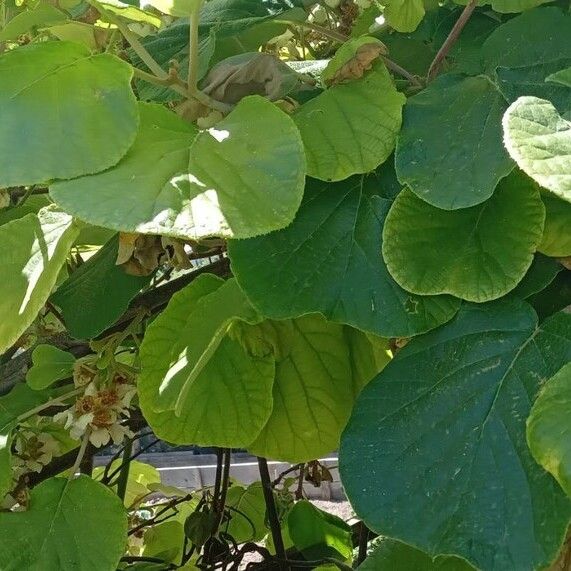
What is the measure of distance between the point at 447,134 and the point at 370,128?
33 millimetres

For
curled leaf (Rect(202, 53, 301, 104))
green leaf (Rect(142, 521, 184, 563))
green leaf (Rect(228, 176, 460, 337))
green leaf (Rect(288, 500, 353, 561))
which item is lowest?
green leaf (Rect(142, 521, 184, 563))

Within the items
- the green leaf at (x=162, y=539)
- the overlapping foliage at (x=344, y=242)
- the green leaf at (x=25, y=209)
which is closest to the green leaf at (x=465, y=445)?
the overlapping foliage at (x=344, y=242)

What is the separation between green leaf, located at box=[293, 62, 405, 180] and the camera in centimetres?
34

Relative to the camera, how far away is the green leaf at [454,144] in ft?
1.04

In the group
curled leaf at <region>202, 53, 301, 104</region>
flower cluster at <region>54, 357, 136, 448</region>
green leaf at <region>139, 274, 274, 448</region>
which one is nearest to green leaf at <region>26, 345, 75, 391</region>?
flower cluster at <region>54, 357, 136, 448</region>

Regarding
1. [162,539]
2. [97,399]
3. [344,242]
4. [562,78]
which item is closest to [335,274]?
[344,242]

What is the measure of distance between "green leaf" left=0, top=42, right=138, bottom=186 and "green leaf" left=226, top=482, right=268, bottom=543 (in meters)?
0.65

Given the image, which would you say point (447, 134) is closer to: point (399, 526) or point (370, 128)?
point (370, 128)

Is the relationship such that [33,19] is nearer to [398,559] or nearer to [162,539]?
[398,559]

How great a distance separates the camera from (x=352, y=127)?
35 cm

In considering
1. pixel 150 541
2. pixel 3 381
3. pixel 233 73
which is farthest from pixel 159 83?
pixel 150 541

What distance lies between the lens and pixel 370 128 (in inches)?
13.7

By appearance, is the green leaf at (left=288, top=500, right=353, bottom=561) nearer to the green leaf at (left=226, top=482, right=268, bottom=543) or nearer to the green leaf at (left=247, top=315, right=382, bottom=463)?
the green leaf at (left=226, top=482, right=268, bottom=543)

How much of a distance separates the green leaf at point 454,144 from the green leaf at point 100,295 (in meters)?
0.22
